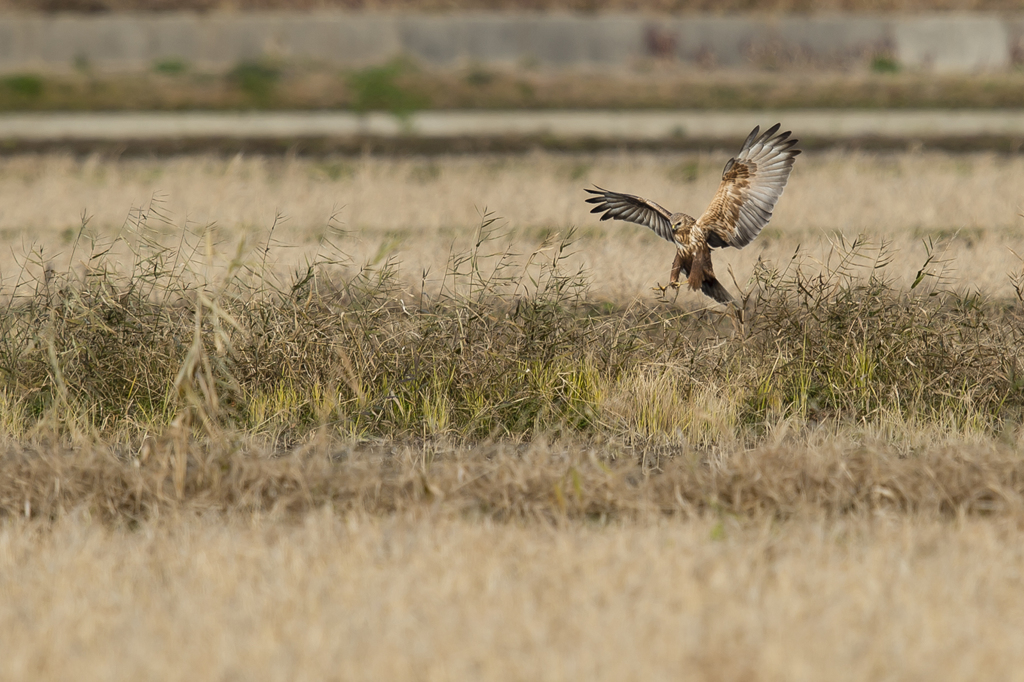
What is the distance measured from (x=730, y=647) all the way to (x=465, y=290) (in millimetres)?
4134

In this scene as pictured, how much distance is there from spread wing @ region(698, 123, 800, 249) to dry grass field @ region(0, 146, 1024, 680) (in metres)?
0.46

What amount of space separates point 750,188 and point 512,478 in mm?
2002

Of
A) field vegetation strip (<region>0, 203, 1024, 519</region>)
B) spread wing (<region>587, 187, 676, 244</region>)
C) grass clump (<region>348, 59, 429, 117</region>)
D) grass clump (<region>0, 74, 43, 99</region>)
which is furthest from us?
grass clump (<region>0, 74, 43, 99</region>)

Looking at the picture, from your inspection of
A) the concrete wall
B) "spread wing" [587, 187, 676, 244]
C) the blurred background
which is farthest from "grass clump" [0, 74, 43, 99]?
"spread wing" [587, 187, 676, 244]

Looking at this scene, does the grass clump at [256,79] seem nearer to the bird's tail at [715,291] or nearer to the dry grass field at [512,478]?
the dry grass field at [512,478]

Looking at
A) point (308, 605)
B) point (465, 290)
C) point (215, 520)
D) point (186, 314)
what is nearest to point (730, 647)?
point (308, 605)

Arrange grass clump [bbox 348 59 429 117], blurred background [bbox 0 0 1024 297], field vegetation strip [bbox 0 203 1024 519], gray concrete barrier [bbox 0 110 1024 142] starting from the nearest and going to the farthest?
field vegetation strip [bbox 0 203 1024 519]
blurred background [bbox 0 0 1024 297]
gray concrete barrier [bbox 0 110 1024 142]
grass clump [bbox 348 59 429 117]

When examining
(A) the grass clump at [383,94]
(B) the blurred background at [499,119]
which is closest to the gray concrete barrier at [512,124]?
(B) the blurred background at [499,119]

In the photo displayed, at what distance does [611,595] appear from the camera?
12.7 ft

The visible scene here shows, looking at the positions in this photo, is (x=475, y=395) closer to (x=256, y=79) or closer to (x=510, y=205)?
(x=510, y=205)

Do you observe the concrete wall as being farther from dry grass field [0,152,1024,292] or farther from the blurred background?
dry grass field [0,152,1024,292]

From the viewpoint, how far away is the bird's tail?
6.04 meters

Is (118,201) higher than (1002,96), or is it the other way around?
(1002,96)

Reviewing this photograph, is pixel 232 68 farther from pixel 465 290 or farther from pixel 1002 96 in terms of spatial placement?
pixel 465 290
